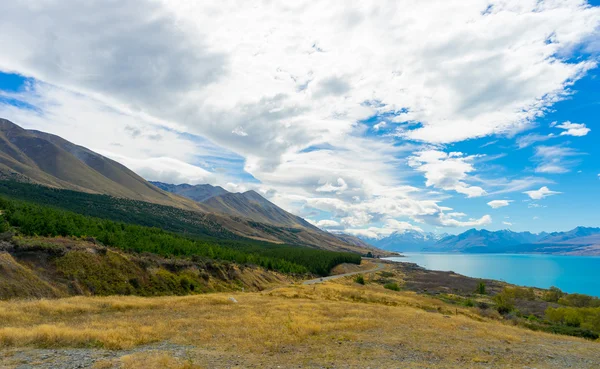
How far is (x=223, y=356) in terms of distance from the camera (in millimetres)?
15336

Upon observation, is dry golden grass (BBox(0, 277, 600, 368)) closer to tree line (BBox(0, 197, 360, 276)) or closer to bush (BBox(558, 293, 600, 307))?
tree line (BBox(0, 197, 360, 276))

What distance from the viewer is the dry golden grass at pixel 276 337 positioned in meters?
15.5

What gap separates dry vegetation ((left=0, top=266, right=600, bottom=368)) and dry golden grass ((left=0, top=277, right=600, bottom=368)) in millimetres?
49

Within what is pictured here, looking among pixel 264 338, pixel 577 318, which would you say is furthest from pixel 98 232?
pixel 577 318

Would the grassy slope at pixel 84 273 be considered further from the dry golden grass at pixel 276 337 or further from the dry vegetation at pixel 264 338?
the dry golden grass at pixel 276 337

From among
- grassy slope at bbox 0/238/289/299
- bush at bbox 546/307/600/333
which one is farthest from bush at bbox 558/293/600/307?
grassy slope at bbox 0/238/289/299

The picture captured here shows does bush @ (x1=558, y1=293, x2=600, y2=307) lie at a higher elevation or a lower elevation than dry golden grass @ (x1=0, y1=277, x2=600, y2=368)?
higher

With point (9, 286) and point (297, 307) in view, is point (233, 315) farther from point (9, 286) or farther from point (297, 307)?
point (9, 286)

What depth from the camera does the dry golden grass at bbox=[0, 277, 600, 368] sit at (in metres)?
15.5

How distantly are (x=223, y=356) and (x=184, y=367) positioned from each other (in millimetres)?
2799

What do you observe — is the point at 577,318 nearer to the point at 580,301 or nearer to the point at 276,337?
the point at 580,301

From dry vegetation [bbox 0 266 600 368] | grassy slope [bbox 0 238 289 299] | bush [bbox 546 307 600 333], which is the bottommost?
grassy slope [bbox 0 238 289 299]

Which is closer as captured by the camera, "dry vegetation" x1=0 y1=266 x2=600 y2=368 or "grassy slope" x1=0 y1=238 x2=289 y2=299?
"dry vegetation" x1=0 y1=266 x2=600 y2=368

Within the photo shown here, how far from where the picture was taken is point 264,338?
19.2 m
